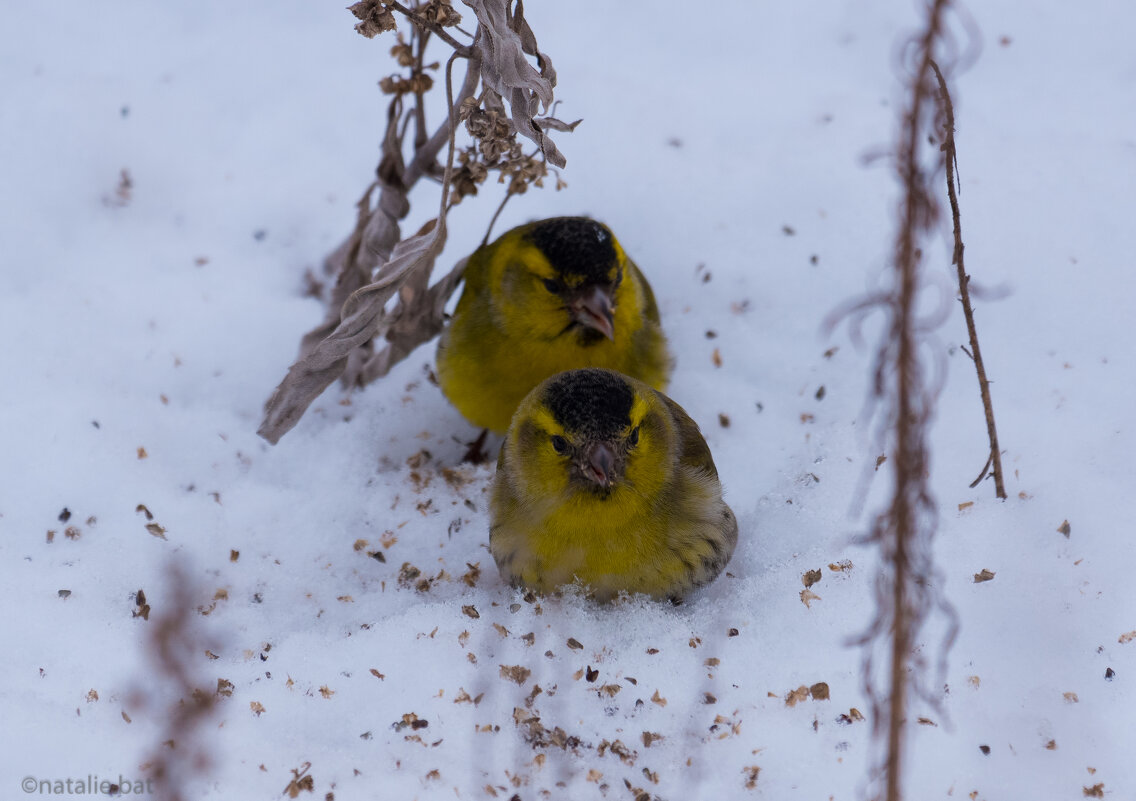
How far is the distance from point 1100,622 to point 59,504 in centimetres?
310

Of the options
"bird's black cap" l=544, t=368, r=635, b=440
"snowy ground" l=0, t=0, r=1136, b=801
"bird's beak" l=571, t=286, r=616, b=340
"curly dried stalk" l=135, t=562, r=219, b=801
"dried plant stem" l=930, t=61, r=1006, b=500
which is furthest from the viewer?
"bird's beak" l=571, t=286, r=616, b=340

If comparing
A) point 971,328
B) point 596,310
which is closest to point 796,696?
point 971,328

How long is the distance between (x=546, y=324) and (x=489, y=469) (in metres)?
0.57

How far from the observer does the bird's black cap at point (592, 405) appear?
296 centimetres

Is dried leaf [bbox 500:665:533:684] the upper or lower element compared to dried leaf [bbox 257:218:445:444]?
lower

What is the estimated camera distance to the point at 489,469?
155 inches

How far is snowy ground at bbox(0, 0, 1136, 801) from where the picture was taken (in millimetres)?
2691

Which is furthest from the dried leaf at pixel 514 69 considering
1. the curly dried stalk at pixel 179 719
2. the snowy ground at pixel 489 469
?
the curly dried stalk at pixel 179 719

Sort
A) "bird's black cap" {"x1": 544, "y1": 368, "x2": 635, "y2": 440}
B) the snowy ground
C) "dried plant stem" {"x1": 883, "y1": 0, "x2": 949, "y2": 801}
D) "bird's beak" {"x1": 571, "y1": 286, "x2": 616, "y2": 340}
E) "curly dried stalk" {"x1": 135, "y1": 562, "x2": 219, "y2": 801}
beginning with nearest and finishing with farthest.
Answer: "dried plant stem" {"x1": 883, "y1": 0, "x2": 949, "y2": 801}, "curly dried stalk" {"x1": 135, "y1": 562, "x2": 219, "y2": 801}, the snowy ground, "bird's black cap" {"x1": 544, "y1": 368, "x2": 635, "y2": 440}, "bird's beak" {"x1": 571, "y1": 286, "x2": 616, "y2": 340}

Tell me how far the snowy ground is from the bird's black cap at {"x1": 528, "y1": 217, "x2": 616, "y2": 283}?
684 millimetres

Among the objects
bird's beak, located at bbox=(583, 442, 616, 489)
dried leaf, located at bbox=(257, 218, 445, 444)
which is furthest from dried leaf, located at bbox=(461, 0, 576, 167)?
bird's beak, located at bbox=(583, 442, 616, 489)

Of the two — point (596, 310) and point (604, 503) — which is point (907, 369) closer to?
point (604, 503)

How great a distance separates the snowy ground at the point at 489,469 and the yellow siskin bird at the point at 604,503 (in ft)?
0.45

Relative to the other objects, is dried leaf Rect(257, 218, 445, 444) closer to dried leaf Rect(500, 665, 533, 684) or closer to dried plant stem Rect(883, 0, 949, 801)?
dried leaf Rect(500, 665, 533, 684)
